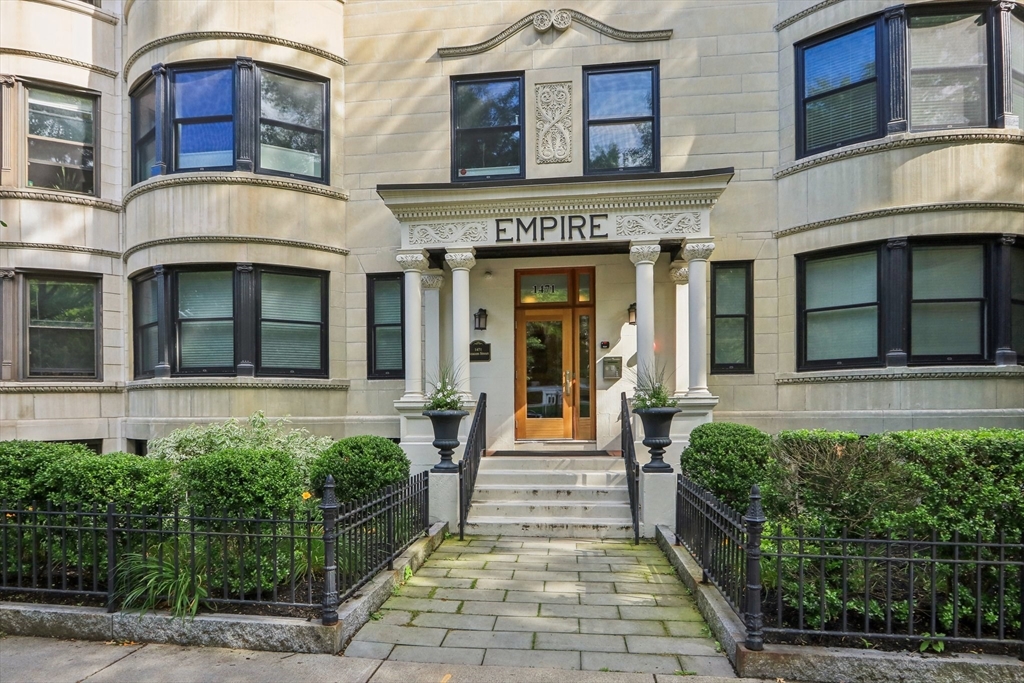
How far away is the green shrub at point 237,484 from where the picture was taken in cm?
527

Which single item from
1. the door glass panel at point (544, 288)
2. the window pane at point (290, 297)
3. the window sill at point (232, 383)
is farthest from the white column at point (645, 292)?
the window pane at point (290, 297)

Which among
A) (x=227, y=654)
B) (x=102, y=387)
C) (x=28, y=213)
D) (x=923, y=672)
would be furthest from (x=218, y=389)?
(x=923, y=672)

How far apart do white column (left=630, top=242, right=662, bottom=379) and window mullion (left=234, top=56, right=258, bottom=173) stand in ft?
21.3

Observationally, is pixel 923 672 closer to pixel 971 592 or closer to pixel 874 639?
pixel 874 639

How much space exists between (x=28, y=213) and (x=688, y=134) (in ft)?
37.3

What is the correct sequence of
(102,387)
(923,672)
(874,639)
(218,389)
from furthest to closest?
(102,387) → (218,389) → (874,639) → (923,672)

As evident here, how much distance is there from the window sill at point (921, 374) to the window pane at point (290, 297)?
8.54 meters

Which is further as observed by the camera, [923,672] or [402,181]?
[402,181]

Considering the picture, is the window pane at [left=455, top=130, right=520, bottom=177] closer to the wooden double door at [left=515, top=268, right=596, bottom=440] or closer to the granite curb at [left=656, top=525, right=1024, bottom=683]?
the wooden double door at [left=515, top=268, right=596, bottom=440]

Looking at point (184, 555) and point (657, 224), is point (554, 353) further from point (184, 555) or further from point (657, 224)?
point (184, 555)

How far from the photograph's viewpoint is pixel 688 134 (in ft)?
34.6

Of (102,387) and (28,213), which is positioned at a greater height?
(28,213)

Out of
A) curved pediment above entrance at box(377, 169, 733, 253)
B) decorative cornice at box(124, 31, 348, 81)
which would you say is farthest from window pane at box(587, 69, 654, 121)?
decorative cornice at box(124, 31, 348, 81)

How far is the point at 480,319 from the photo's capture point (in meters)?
11.0
